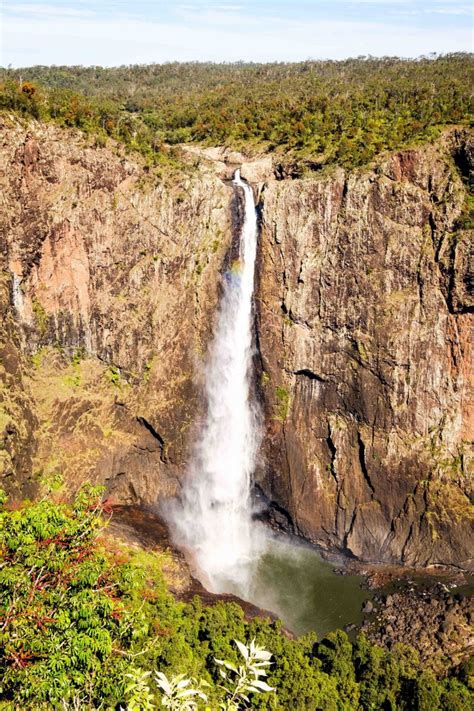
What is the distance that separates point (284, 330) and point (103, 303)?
9.29m

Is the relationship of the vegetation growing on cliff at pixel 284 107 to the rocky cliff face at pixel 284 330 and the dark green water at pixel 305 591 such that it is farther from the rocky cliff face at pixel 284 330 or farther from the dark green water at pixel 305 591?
the dark green water at pixel 305 591

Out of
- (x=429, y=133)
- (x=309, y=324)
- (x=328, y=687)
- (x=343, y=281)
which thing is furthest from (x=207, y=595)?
(x=429, y=133)

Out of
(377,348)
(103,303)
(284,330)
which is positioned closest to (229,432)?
(284,330)

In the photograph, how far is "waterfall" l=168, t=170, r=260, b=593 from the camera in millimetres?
35375

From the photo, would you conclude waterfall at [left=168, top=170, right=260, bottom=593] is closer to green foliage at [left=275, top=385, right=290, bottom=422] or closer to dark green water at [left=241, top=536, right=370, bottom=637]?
green foliage at [left=275, top=385, right=290, bottom=422]

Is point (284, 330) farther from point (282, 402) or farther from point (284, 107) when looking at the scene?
point (284, 107)

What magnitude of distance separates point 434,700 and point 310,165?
25631 mm

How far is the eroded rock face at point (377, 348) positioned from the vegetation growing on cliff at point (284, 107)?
3038 millimetres

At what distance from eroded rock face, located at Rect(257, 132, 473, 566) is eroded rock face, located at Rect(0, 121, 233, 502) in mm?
4136

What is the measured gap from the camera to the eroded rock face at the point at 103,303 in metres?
31.2

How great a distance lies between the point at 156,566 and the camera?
28.9 meters

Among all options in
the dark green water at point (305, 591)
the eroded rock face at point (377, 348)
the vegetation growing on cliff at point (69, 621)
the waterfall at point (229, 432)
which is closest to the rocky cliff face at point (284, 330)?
the eroded rock face at point (377, 348)

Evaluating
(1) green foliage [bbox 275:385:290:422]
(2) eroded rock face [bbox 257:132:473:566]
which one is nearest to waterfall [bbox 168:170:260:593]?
(2) eroded rock face [bbox 257:132:473:566]

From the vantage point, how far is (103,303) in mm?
33719
